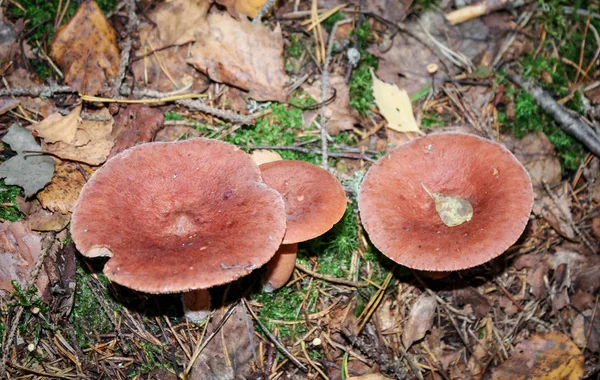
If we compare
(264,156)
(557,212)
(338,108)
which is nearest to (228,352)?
(264,156)

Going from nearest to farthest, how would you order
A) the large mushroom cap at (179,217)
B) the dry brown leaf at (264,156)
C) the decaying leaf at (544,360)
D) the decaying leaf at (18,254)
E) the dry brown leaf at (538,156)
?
the large mushroom cap at (179,217)
the decaying leaf at (18,254)
the decaying leaf at (544,360)
the dry brown leaf at (264,156)
the dry brown leaf at (538,156)

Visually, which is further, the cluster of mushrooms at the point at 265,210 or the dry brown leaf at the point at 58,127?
the dry brown leaf at the point at 58,127

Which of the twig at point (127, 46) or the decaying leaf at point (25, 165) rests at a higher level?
the twig at point (127, 46)

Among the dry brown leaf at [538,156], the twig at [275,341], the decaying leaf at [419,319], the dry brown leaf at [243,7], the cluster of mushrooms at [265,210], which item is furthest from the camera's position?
the dry brown leaf at [538,156]

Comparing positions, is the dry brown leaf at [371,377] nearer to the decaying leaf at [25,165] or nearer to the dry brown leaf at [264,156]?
the dry brown leaf at [264,156]

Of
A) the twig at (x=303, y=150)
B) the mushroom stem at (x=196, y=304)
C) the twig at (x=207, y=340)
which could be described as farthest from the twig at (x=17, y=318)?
the twig at (x=303, y=150)

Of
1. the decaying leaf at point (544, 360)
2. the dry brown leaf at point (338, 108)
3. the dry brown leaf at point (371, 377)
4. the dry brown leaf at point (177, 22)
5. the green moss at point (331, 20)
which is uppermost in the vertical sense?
the dry brown leaf at point (177, 22)

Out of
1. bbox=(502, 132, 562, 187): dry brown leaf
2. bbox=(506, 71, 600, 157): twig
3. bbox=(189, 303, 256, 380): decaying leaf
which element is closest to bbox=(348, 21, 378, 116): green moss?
bbox=(502, 132, 562, 187): dry brown leaf

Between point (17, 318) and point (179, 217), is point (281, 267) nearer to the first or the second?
point (179, 217)
